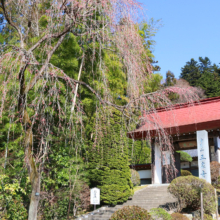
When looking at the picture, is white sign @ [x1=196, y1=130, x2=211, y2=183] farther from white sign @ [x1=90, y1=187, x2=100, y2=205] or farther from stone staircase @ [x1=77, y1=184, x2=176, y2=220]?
white sign @ [x1=90, y1=187, x2=100, y2=205]

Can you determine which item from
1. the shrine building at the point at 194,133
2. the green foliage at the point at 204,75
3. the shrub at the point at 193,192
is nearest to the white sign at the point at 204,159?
the shrine building at the point at 194,133

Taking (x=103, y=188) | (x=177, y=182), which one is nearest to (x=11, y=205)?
(x=103, y=188)

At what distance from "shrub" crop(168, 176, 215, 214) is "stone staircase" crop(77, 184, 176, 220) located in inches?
27.3

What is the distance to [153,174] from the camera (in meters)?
11.6

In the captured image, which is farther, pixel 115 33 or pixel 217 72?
pixel 217 72

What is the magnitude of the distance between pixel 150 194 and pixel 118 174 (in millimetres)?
1509

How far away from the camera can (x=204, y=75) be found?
87.6 feet

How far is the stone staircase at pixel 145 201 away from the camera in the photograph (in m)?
8.04

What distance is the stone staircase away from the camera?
8.04 metres

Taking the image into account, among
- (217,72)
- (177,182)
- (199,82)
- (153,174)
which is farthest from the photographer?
(217,72)

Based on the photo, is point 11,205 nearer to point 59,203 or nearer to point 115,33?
point 59,203

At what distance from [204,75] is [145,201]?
820 inches

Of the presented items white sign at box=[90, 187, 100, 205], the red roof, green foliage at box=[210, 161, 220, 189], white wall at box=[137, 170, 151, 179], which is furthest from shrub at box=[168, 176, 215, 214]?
white wall at box=[137, 170, 151, 179]

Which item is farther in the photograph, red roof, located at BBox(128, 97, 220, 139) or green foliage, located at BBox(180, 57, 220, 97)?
green foliage, located at BBox(180, 57, 220, 97)
